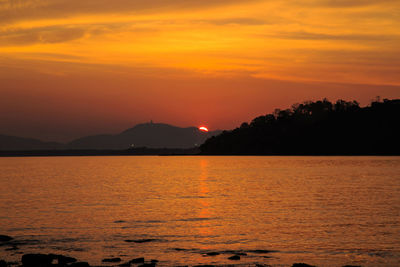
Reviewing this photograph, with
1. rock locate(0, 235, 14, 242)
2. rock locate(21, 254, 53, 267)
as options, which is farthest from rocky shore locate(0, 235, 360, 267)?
rock locate(0, 235, 14, 242)

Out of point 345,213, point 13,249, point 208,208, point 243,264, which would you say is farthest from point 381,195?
point 13,249

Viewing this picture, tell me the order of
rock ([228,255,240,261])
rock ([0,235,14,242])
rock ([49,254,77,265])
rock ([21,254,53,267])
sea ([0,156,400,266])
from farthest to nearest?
rock ([0,235,14,242]) → sea ([0,156,400,266]) → rock ([228,255,240,261]) → rock ([49,254,77,265]) → rock ([21,254,53,267])

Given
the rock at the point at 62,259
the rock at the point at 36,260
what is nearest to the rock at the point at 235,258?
the rock at the point at 62,259

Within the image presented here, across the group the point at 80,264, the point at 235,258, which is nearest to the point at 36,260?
the point at 80,264

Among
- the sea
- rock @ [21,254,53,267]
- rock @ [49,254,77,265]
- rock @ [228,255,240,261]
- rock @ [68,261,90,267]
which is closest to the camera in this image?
rock @ [68,261,90,267]

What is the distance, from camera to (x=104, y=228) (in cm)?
5059

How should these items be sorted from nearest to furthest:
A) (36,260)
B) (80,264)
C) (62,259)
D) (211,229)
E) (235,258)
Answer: (80,264), (36,260), (62,259), (235,258), (211,229)

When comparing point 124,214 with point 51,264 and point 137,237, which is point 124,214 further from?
point 51,264

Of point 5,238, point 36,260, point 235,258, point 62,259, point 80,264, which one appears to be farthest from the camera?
point 5,238

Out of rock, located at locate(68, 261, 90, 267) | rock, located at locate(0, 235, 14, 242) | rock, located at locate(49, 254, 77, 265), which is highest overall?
rock, located at locate(0, 235, 14, 242)

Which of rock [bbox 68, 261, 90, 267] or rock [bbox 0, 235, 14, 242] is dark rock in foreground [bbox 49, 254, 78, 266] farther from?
rock [bbox 0, 235, 14, 242]

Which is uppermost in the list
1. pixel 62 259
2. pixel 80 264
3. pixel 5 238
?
pixel 5 238

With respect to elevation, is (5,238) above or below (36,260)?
above

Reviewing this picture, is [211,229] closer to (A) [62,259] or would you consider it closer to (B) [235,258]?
(B) [235,258]
